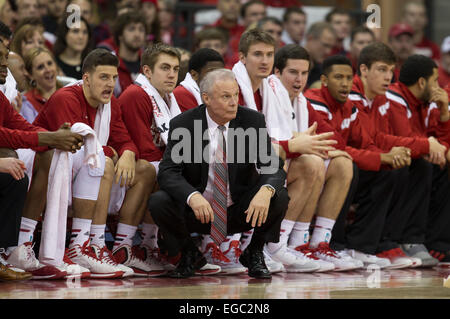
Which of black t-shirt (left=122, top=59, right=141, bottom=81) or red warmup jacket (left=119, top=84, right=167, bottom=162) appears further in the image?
black t-shirt (left=122, top=59, right=141, bottom=81)

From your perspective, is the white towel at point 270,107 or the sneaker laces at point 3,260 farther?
the white towel at point 270,107

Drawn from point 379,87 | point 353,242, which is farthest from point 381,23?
point 353,242

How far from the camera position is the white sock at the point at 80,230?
5.37m

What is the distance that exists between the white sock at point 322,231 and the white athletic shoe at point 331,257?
37 mm

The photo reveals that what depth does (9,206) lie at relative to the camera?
506cm

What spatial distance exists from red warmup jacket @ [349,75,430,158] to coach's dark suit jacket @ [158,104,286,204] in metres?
1.68

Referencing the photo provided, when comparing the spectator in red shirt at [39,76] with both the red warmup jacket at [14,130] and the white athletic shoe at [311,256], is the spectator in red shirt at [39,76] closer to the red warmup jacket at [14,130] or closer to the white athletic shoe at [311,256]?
the red warmup jacket at [14,130]

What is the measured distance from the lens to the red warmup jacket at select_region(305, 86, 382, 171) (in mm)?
6555

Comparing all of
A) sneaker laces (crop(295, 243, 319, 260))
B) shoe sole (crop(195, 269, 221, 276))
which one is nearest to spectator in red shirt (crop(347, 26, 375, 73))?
sneaker laces (crop(295, 243, 319, 260))

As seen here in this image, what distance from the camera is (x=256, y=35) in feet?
20.3

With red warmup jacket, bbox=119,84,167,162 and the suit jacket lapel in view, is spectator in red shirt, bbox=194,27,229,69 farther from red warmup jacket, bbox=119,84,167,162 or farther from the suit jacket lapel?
the suit jacket lapel

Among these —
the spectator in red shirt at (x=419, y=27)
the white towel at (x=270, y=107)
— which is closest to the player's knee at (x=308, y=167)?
the white towel at (x=270, y=107)

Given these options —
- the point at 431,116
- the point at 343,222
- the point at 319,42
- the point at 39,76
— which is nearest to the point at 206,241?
the point at 343,222

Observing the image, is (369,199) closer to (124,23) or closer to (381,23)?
(124,23)
